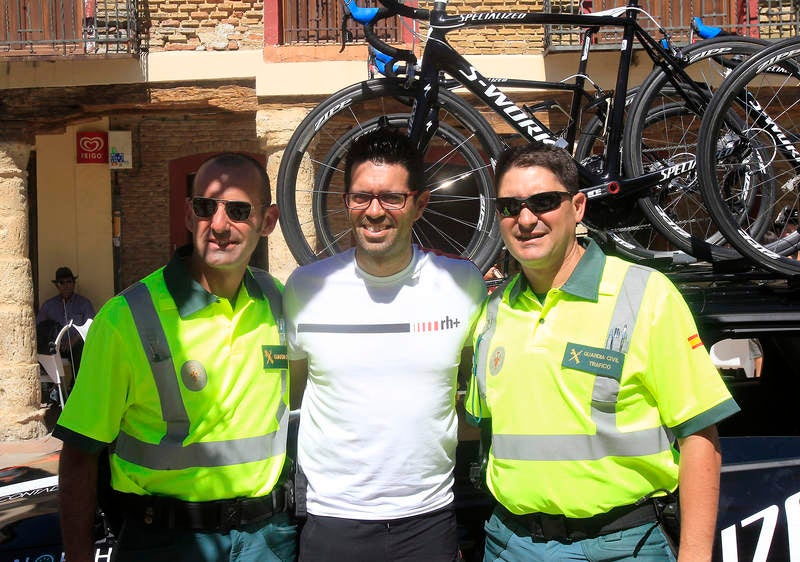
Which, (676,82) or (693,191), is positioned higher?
(676,82)

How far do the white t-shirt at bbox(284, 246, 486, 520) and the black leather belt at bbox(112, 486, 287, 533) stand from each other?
18 centimetres

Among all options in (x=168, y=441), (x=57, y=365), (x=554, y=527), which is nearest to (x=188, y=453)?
(x=168, y=441)

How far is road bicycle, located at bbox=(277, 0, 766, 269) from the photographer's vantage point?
3.88 m

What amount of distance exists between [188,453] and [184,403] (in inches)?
5.2

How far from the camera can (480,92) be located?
4.07m

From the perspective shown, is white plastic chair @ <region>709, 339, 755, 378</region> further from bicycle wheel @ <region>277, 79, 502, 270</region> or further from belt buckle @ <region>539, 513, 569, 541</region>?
belt buckle @ <region>539, 513, 569, 541</region>

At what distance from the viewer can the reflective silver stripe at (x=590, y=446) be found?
211 cm

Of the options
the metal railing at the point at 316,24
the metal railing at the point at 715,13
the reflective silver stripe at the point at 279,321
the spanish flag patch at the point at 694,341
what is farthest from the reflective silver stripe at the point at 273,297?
the metal railing at the point at 715,13

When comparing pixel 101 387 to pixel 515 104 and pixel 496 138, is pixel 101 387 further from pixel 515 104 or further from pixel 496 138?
Answer: pixel 515 104

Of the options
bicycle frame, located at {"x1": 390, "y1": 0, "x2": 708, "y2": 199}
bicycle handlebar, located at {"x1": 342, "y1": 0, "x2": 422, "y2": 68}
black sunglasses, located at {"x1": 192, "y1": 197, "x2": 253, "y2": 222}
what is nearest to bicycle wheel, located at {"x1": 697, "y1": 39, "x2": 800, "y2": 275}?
bicycle frame, located at {"x1": 390, "y1": 0, "x2": 708, "y2": 199}

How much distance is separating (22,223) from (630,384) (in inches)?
323

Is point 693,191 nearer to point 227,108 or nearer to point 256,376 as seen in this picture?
point 256,376

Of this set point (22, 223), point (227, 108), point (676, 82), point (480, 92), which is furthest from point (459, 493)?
point (22, 223)

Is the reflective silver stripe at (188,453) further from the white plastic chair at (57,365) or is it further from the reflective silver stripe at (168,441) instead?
the white plastic chair at (57,365)
